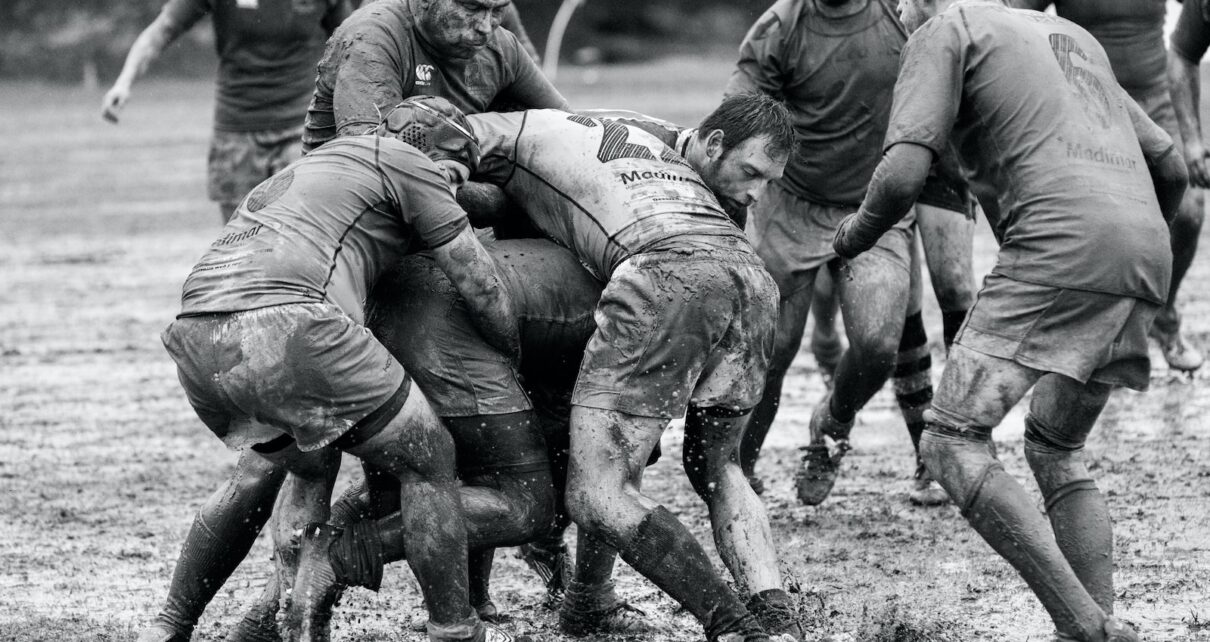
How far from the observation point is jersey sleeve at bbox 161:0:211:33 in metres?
8.05

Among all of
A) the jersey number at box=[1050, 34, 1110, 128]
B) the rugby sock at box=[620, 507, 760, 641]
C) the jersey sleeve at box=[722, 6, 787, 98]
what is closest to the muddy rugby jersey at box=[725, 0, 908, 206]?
the jersey sleeve at box=[722, 6, 787, 98]

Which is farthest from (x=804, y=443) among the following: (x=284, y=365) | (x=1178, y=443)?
(x=284, y=365)

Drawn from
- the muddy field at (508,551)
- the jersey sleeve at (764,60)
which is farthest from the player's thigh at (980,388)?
the jersey sleeve at (764,60)

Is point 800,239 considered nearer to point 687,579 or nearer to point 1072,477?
point 1072,477

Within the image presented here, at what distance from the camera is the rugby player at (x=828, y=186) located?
608cm

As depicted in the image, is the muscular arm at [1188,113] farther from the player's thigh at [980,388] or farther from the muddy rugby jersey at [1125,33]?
the player's thigh at [980,388]

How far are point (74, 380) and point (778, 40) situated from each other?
431cm

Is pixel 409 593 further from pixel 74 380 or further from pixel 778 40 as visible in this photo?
pixel 74 380

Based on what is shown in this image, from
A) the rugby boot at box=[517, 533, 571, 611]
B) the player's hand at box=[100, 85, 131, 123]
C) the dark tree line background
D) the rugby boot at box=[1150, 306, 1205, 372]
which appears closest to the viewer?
the rugby boot at box=[517, 533, 571, 611]

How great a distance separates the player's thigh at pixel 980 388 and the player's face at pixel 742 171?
80 cm

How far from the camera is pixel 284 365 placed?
4066 mm

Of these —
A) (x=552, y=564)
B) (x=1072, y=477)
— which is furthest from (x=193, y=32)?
(x=1072, y=477)

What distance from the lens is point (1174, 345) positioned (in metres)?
7.84

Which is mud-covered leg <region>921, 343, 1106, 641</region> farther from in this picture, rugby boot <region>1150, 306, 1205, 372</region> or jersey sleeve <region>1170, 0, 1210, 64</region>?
jersey sleeve <region>1170, 0, 1210, 64</region>
